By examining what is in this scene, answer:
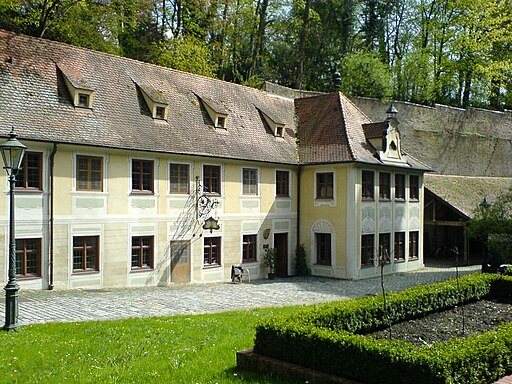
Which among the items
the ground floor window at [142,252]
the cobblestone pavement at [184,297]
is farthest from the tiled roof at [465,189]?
the ground floor window at [142,252]

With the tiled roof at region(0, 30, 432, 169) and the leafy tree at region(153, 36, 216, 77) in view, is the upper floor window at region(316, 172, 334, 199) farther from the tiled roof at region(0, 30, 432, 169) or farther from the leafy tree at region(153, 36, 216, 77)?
the leafy tree at region(153, 36, 216, 77)

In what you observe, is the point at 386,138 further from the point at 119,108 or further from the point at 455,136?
the point at 455,136

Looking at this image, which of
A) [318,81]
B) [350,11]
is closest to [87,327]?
[318,81]

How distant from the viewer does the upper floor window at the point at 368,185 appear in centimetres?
2659

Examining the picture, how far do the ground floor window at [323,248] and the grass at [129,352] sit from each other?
13.9 metres

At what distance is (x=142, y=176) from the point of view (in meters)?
21.4

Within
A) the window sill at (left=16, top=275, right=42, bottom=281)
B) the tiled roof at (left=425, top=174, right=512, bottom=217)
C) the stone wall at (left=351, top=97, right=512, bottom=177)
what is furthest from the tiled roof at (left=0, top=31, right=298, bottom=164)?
the stone wall at (left=351, top=97, right=512, bottom=177)

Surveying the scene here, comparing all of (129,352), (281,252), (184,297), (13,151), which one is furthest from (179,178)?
(129,352)

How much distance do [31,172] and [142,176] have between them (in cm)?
428

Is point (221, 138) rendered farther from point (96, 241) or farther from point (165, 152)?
point (96, 241)

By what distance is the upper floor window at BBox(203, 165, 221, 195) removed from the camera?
931 inches

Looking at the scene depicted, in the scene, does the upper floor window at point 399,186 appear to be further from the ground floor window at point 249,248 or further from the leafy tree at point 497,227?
the ground floor window at point 249,248

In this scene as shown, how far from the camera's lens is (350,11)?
164ft

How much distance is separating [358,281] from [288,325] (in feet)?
54.4
